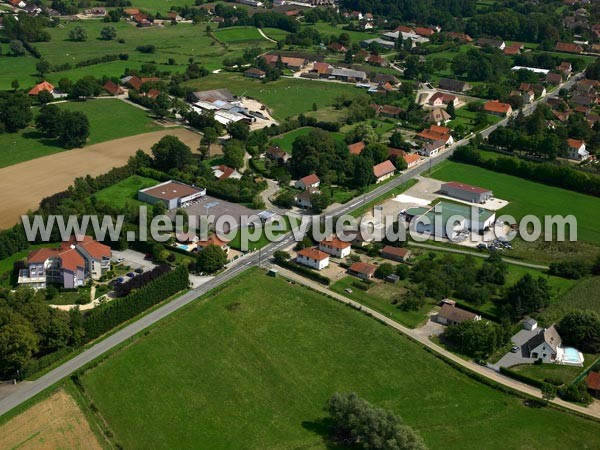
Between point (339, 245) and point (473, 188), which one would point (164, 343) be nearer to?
point (339, 245)

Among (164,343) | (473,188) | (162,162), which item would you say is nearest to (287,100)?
(162,162)

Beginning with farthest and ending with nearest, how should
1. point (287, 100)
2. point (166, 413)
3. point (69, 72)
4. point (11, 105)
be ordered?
1. point (69, 72)
2. point (287, 100)
3. point (11, 105)
4. point (166, 413)

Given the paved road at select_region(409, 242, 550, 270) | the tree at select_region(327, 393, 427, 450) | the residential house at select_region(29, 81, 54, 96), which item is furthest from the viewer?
the residential house at select_region(29, 81, 54, 96)

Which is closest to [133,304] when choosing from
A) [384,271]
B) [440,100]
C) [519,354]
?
[384,271]

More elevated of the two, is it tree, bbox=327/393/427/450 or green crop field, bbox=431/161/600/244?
tree, bbox=327/393/427/450

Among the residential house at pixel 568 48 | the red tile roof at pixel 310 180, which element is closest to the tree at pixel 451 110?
the red tile roof at pixel 310 180

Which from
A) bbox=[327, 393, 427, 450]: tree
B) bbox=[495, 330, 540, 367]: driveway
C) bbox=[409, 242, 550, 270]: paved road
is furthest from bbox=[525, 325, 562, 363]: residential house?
bbox=[327, 393, 427, 450]: tree

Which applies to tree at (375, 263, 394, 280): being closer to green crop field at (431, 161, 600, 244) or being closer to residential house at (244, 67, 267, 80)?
green crop field at (431, 161, 600, 244)
